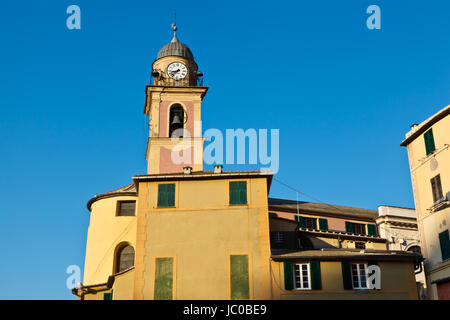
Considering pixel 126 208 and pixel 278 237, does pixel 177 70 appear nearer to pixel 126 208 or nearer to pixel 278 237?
pixel 126 208

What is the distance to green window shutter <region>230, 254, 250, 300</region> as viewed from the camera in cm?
3444

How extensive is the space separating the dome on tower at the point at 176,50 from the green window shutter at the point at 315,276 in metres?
28.5

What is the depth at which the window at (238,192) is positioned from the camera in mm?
37156

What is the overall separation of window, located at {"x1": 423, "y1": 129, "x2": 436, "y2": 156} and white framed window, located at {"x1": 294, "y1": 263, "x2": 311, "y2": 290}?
42.8ft

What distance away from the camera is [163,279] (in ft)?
115

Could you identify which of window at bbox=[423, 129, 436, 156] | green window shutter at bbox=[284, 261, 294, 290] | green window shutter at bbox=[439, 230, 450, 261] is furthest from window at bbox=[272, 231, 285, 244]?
window at bbox=[423, 129, 436, 156]

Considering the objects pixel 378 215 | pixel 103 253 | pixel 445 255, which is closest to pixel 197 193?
pixel 103 253

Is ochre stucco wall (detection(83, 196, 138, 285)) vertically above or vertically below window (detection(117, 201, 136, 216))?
below

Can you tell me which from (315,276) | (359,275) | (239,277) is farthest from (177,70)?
(359,275)

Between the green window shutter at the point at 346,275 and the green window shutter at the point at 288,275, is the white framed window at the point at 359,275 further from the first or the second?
the green window shutter at the point at 288,275

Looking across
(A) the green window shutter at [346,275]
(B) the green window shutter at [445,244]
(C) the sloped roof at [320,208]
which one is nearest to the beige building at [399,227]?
(C) the sloped roof at [320,208]

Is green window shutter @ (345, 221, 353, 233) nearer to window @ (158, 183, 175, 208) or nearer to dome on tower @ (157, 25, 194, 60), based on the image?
dome on tower @ (157, 25, 194, 60)

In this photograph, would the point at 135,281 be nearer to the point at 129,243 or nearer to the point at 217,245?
the point at 217,245
